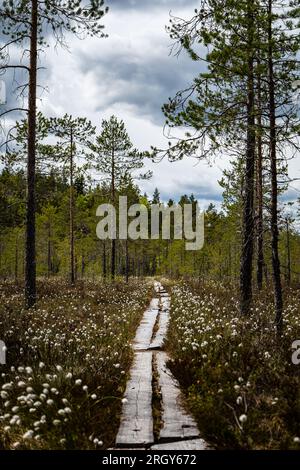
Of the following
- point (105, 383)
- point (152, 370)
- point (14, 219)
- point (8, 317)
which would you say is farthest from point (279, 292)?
point (14, 219)

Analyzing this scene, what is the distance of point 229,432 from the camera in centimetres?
510

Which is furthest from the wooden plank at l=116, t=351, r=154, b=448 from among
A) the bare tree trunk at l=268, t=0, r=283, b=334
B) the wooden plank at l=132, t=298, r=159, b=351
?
the bare tree trunk at l=268, t=0, r=283, b=334

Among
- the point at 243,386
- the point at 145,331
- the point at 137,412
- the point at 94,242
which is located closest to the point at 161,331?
the point at 145,331

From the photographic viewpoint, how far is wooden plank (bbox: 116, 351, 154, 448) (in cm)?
527

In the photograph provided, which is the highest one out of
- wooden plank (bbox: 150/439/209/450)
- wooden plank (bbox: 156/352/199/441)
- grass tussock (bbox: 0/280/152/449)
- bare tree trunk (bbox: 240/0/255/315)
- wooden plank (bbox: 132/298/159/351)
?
bare tree trunk (bbox: 240/0/255/315)

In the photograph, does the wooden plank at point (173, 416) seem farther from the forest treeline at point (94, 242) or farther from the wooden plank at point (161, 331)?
the forest treeline at point (94, 242)

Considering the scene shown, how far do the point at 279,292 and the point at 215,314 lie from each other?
354cm

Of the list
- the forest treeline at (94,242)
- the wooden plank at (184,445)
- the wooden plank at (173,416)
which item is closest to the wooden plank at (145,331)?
the wooden plank at (173,416)

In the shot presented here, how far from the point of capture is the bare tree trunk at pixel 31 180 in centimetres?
1412

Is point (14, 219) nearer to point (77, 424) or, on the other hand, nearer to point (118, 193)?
point (118, 193)

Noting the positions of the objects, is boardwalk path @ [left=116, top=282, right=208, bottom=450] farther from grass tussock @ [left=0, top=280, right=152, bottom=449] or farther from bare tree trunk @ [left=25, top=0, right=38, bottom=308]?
bare tree trunk @ [left=25, top=0, right=38, bottom=308]

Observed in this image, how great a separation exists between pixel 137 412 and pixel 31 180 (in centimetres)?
1026

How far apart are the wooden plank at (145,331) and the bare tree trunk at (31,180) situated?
13.1 feet

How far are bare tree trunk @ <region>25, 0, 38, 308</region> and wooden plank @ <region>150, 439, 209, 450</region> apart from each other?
9.95 meters
